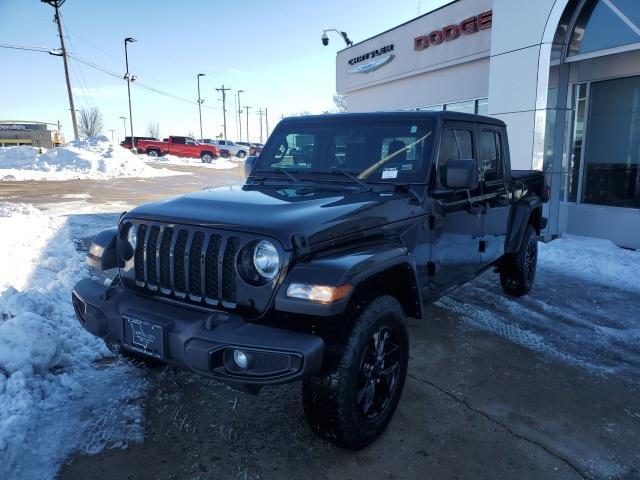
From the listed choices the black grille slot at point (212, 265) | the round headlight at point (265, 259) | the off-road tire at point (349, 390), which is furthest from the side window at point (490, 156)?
the black grille slot at point (212, 265)

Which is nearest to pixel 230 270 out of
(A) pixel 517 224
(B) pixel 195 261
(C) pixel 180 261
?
(B) pixel 195 261

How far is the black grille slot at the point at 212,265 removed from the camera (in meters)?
2.55

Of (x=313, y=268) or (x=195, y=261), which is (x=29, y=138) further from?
(x=313, y=268)

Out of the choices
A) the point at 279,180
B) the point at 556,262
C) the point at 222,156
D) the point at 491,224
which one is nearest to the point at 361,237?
the point at 279,180

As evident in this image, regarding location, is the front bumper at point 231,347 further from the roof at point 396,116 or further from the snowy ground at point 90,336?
the roof at point 396,116

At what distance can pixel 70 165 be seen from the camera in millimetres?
24750

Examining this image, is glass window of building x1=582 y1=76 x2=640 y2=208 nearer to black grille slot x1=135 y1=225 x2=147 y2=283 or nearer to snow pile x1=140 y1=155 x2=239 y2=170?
black grille slot x1=135 y1=225 x2=147 y2=283

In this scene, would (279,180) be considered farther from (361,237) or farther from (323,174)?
(361,237)

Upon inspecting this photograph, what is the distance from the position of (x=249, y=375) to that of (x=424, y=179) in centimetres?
192

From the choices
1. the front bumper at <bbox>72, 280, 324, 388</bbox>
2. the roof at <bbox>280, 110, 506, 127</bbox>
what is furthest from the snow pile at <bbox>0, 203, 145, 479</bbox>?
the roof at <bbox>280, 110, 506, 127</bbox>

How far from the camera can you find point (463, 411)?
10.5 feet

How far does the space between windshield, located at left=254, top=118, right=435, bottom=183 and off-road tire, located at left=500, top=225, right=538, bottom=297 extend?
7.79 ft

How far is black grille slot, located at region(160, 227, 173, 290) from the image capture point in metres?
2.74

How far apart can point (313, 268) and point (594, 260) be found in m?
6.39
